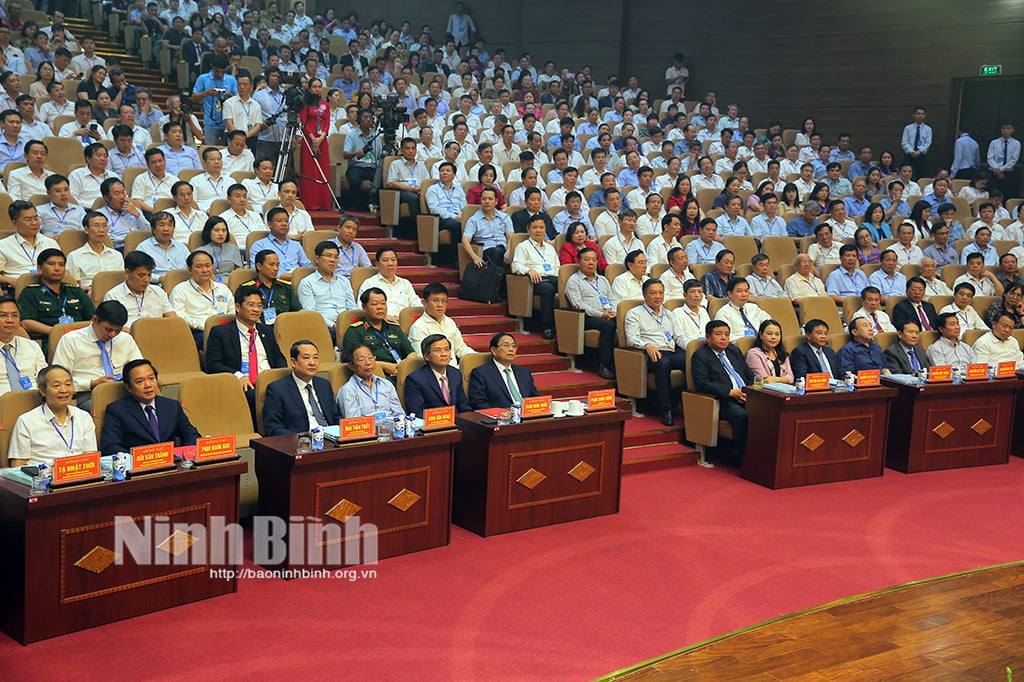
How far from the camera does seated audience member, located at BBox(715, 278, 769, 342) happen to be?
20.9 feet

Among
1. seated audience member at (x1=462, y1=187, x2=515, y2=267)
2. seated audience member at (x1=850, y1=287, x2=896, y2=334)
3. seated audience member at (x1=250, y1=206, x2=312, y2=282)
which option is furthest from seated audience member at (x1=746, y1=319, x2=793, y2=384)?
seated audience member at (x1=250, y1=206, x2=312, y2=282)

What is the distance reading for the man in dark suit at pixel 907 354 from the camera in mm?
6258

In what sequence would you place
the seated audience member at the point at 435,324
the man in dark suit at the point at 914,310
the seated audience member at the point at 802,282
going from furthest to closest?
the seated audience member at the point at 802,282
the man in dark suit at the point at 914,310
the seated audience member at the point at 435,324

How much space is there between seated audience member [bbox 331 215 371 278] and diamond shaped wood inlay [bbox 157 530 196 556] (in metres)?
2.86

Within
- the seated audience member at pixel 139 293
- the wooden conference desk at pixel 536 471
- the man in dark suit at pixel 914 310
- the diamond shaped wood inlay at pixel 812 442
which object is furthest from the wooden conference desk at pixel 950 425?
the seated audience member at pixel 139 293

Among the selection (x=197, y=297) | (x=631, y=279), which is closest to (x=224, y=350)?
(x=197, y=297)

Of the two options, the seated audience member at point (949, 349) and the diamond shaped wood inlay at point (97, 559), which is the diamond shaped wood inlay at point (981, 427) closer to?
the seated audience member at point (949, 349)

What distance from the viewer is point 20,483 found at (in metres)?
3.25

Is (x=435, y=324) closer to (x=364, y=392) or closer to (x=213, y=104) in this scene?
(x=364, y=392)

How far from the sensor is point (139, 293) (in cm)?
512

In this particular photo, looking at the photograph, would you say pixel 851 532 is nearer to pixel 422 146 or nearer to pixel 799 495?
pixel 799 495

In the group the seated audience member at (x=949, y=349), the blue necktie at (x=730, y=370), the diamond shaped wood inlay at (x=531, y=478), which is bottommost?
the diamond shaped wood inlay at (x=531, y=478)

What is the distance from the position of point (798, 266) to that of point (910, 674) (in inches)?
182

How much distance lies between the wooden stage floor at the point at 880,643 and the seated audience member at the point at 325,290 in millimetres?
3132
